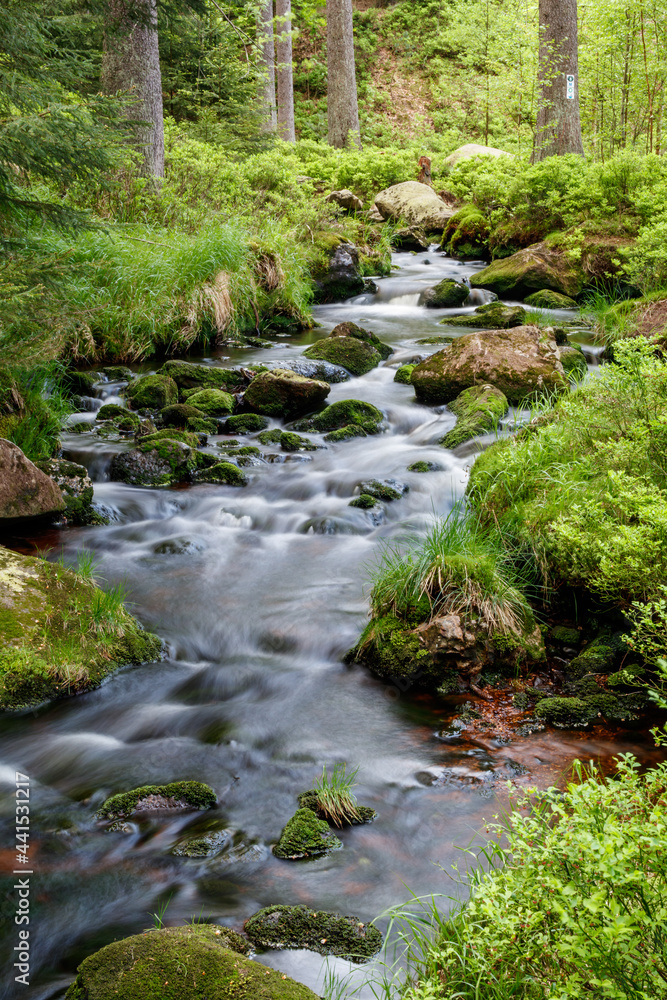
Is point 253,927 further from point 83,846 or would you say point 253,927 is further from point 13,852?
point 13,852

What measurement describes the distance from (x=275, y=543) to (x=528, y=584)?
8.50 feet

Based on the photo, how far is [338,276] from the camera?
14.6 meters

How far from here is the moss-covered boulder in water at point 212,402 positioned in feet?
30.5

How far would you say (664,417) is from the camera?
4105mm

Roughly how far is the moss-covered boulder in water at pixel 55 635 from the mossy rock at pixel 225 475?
2759mm

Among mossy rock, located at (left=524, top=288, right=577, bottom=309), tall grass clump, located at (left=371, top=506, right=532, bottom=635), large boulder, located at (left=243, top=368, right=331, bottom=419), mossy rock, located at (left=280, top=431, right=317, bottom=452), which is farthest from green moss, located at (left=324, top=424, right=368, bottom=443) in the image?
mossy rock, located at (left=524, top=288, right=577, bottom=309)

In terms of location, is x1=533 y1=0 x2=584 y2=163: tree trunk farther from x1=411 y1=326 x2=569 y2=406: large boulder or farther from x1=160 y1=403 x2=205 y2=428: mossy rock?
x1=160 y1=403 x2=205 y2=428: mossy rock

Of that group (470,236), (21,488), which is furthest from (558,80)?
(21,488)

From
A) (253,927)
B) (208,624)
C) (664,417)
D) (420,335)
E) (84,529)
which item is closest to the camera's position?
(253,927)

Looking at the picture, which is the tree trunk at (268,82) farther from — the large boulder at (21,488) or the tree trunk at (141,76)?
the large boulder at (21,488)

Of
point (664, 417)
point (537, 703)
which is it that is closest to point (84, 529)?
point (537, 703)

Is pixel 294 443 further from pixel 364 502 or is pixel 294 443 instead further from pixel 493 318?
pixel 493 318

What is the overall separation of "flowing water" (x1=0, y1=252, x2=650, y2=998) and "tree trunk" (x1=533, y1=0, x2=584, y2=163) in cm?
1117

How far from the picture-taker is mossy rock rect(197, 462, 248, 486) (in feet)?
25.4
